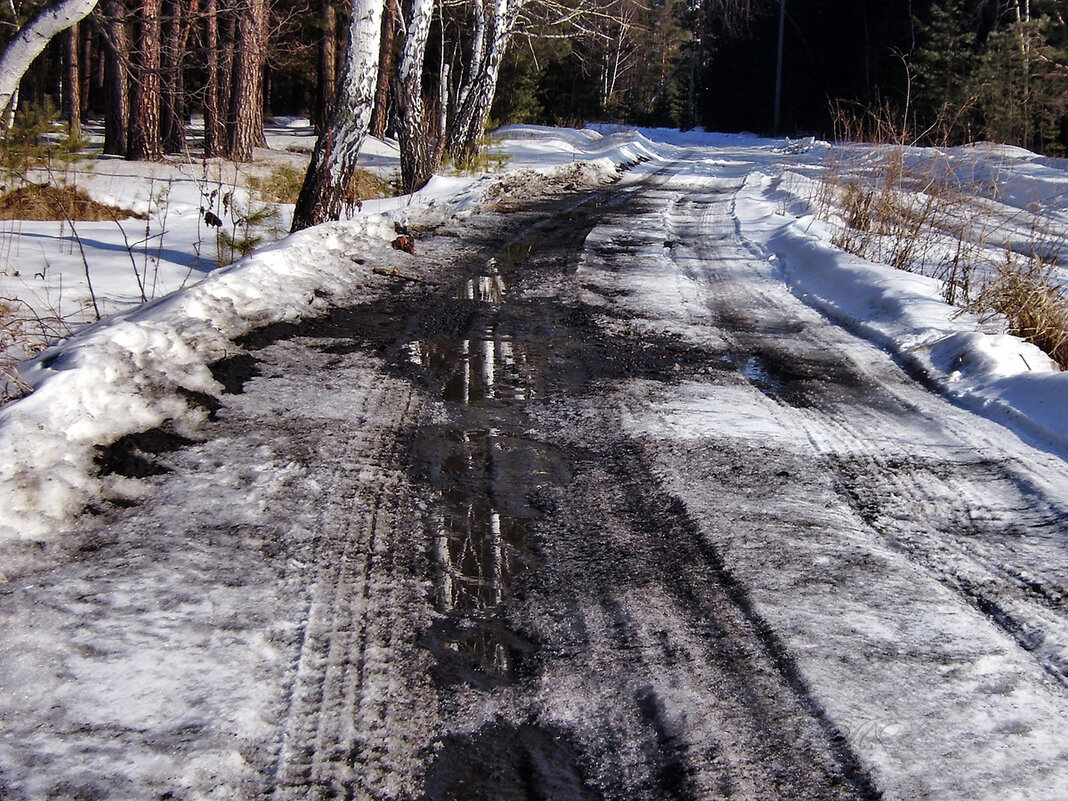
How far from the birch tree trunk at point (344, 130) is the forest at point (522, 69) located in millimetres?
22

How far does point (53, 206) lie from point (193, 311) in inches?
224

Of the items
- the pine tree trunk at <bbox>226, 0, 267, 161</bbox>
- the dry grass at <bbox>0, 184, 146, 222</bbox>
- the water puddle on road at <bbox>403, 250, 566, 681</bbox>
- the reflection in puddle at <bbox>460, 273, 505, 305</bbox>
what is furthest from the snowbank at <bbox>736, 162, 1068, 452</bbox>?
the pine tree trunk at <bbox>226, 0, 267, 161</bbox>

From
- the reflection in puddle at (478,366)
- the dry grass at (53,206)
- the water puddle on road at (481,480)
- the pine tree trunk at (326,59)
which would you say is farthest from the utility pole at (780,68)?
the reflection in puddle at (478,366)

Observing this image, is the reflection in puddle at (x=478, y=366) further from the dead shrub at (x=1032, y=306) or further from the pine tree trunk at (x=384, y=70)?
the pine tree trunk at (x=384, y=70)

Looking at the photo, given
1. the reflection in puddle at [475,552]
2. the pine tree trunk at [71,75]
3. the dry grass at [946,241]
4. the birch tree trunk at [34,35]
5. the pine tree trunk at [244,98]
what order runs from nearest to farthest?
the reflection in puddle at [475,552] → the dry grass at [946,241] → the birch tree trunk at [34,35] → the pine tree trunk at [244,98] → the pine tree trunk at [71,75]

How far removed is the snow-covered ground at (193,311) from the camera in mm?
2701

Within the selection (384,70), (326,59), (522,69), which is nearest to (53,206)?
(384,70)

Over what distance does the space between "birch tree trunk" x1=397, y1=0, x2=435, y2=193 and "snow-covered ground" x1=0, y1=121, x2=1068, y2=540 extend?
2.72ft

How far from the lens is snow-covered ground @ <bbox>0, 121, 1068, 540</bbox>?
8.86 ft

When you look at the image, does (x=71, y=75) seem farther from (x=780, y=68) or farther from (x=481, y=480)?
(x=780, y=68)

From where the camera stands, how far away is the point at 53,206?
852 cm

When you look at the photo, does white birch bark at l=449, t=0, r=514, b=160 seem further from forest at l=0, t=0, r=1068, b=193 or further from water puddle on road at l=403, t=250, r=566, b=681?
water puddle on road at l=403, t=250, r=566, b=681

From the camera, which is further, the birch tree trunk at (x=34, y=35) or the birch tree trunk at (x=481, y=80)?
the birch tree trunk at (x=481, y=80)

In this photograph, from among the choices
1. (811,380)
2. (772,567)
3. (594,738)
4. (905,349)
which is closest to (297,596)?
(594,738)
